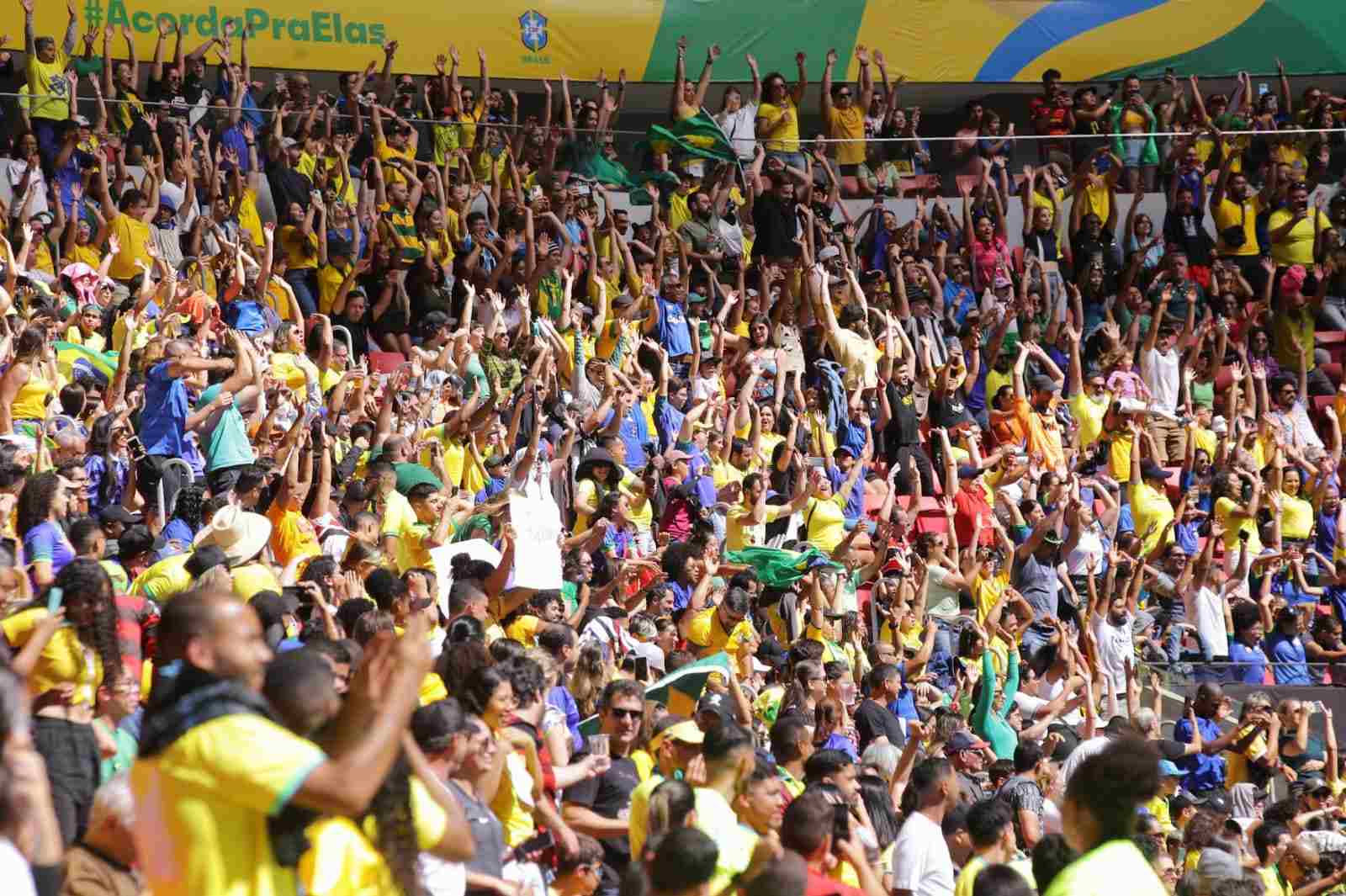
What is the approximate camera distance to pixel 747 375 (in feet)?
46.0

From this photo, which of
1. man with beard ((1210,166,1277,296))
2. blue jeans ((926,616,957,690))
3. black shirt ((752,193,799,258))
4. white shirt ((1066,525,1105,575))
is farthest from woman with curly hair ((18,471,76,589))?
man with beard ((1210,166,1277,296))

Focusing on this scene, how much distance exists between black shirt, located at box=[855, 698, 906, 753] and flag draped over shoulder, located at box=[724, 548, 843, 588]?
6.33 ft

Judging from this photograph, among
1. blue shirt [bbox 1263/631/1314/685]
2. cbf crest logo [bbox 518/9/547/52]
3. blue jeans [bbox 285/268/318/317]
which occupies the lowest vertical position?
blue shirt [bbox 1263/631/1314/685]

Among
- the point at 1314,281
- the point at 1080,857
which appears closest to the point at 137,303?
the point at 1080,857

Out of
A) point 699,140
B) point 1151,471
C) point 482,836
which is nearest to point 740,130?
point 699,140

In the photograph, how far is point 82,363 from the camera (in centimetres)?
1026

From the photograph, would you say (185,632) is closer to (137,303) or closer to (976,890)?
(976,890)

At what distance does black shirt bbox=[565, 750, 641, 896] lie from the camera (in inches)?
228

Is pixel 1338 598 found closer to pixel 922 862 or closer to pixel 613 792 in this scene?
pixel 922 862

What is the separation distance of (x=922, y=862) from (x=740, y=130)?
1134 centimetres

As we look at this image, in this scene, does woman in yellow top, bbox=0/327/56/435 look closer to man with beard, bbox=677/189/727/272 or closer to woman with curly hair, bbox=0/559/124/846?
woman with curly hair, bbox=0/559/124/846

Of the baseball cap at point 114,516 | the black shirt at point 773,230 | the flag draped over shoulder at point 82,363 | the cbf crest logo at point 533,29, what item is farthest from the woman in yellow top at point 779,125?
the baseball cap at point 114,516

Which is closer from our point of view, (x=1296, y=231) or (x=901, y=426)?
(x=901, y=426)

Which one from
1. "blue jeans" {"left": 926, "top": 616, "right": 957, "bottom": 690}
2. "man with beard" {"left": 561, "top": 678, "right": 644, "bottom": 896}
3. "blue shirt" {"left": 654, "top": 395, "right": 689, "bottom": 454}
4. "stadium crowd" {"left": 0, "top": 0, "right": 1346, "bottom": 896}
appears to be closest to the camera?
"stadium crowd" {"left": 0, "top": 0, "right": 1346, "bottom": 896}
